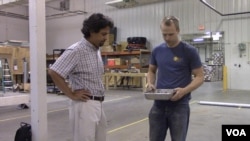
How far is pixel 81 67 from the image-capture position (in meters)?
2.04

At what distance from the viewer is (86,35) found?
2.11m

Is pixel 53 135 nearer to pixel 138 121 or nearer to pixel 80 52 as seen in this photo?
pixel 138 121

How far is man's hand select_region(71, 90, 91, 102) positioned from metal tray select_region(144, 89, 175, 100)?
0.52 m

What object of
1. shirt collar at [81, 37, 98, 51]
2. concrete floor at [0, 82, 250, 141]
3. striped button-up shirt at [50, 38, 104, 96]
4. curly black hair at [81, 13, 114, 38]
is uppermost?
curly black hair at [81, 13, 114, 38]

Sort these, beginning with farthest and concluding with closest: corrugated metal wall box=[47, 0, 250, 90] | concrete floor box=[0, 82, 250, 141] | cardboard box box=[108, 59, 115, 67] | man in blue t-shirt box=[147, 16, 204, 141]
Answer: cardboard box box=[108, 59, 115, 67], corrugated metal wall box=[47, 0, 250, 90], concrete floor box=[0, 82, 250, 141], man in blue t-shirt box=[147, 16, 204, 141]

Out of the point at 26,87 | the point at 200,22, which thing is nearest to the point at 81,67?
the point at 26,87

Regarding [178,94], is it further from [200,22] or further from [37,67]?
[200,22]

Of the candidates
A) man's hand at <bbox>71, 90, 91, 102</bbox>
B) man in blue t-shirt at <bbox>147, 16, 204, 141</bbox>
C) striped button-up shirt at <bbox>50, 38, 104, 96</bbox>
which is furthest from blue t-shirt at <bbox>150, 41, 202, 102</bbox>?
man's hand at <bbox>71, 90, 91, 102</bbox>

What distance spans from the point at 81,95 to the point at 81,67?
215 mm

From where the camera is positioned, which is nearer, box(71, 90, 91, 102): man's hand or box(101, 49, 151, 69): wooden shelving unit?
box(71, 90, 91, 102): man's hand

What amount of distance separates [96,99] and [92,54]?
1.18 feet

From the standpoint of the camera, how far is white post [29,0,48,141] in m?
3.04

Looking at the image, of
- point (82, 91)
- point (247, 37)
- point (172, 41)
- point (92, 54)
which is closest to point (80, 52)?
point (92, 54)

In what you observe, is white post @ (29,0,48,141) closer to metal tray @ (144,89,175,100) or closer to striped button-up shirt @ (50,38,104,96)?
striped button-up shirt @ (50,38,104,96)
